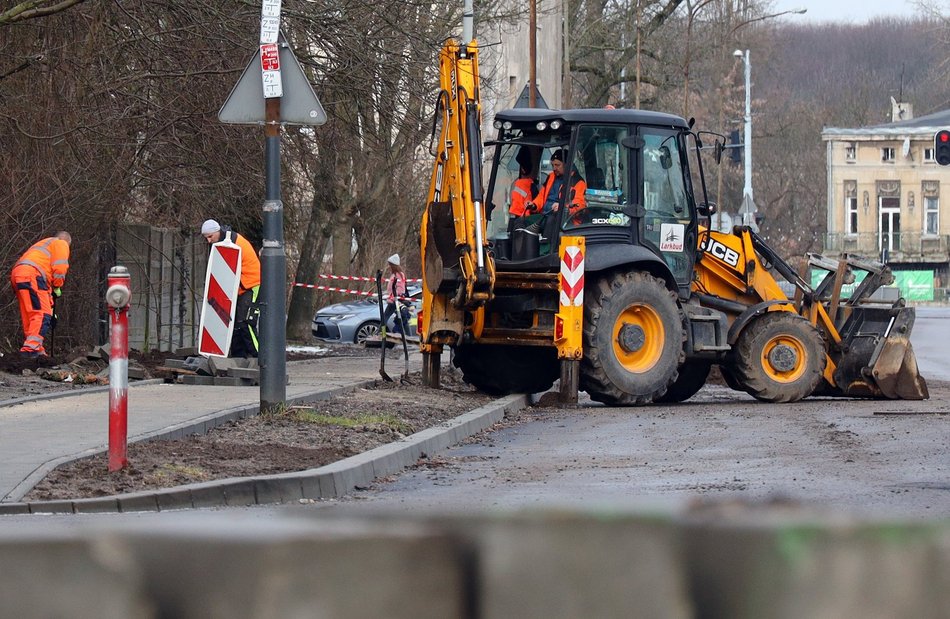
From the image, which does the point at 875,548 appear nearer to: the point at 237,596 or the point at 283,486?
the point at 237,596

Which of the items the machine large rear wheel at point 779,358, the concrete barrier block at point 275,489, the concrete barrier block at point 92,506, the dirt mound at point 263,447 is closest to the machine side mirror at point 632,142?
the machine large rear wheel at point 779,358

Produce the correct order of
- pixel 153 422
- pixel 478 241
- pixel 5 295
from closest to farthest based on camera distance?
pixel 153 422 < pixel 478 241 < pixel 5 295

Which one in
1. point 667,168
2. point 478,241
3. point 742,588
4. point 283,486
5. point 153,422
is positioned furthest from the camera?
point 667,168

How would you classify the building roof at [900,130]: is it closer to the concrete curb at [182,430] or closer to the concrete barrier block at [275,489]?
the concrete curb at [182,430]

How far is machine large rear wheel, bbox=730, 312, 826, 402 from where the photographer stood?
617 inches

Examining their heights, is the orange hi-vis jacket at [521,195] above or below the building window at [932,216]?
below

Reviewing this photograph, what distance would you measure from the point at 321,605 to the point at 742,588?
0.65m

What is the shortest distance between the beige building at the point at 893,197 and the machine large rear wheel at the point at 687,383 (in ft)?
228

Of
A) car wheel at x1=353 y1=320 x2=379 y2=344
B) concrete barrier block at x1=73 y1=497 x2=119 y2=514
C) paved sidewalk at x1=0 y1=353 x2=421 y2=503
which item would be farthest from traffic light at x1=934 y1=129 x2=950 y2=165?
concrete barrier block at x1=73 y1=497 x2=119 y2=514

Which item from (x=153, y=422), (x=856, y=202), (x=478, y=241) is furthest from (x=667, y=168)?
(x=856, y=202)

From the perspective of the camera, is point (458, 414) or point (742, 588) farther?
point (458, 414)

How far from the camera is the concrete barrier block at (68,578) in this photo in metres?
2.36

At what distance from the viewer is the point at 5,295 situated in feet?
60.8

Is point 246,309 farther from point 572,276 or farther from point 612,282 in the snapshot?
point 612,282
